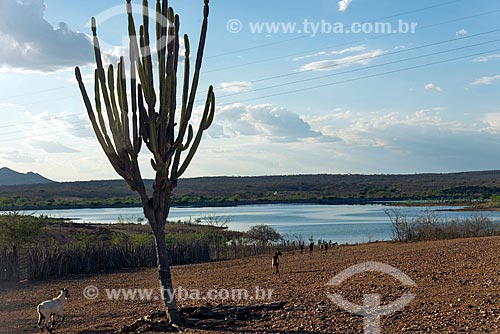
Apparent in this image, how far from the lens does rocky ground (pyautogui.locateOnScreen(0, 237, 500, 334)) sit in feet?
30.5

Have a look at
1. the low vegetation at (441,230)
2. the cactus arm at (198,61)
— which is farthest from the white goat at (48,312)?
the low vegetation at (441,230)

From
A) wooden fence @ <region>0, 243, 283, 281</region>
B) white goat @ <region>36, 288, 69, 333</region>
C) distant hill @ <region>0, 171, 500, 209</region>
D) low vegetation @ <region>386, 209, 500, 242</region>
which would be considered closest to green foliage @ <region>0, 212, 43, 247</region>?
wooden fence @ <region>0, 243, 283, 281</region>

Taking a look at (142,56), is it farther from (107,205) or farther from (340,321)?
(107,205)

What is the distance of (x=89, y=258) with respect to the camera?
73.0 feet

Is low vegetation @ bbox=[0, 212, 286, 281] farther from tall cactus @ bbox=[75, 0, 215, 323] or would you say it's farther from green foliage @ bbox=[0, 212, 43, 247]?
tall cactus @ bbox=[75, 0, 215, 323]

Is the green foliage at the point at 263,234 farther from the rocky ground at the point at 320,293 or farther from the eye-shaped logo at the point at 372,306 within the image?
the eye-shaped logo at the point at 372,306

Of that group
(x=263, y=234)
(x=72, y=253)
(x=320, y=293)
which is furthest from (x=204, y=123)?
(x=263, y=234)

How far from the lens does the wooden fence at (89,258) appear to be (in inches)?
815

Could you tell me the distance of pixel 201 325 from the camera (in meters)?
10.1

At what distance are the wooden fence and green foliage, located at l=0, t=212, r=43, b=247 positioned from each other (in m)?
0.94

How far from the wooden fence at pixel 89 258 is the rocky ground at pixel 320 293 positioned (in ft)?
4.02

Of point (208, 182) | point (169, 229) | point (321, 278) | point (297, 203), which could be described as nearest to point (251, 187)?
point (208, 182)

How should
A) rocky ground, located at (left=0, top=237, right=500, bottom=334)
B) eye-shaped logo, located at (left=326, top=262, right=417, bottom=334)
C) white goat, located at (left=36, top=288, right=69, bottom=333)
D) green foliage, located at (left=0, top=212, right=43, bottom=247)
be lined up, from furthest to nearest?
green foliage, located at (left=0, top=212, right=43, bottom=247) → white goat, located at (left=36, top=288, right=69, bottom=333) → rocky ground, located at (left=0, top=237, right=500, bottom=334) → eye-shaped logo, located at (left=326, top=262, right=417, bottom=334)

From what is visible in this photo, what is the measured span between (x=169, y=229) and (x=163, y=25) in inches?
1378
